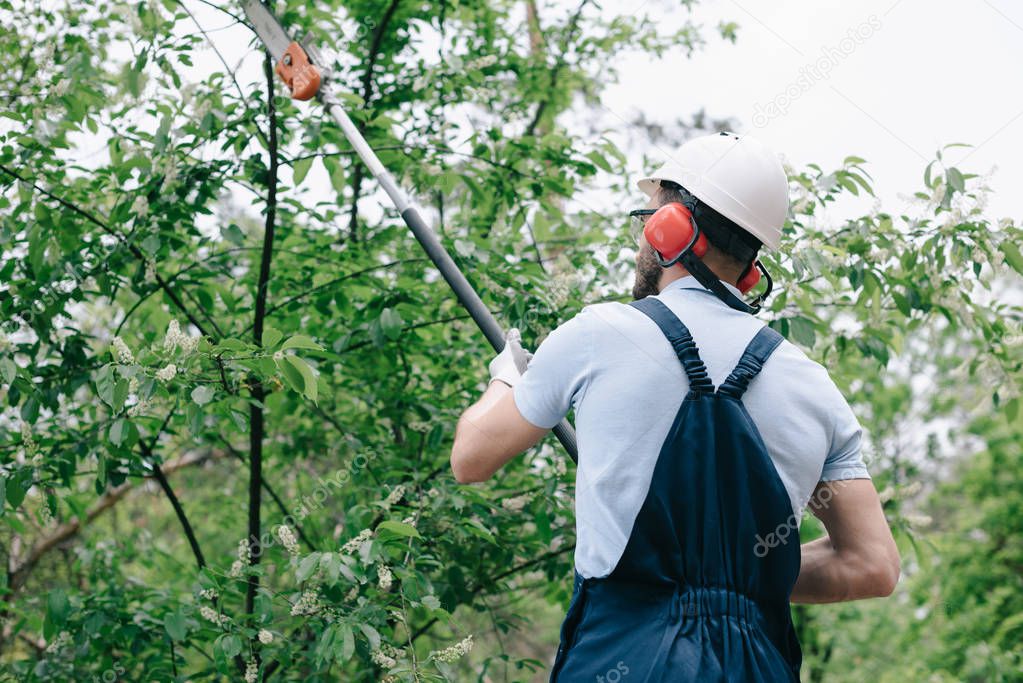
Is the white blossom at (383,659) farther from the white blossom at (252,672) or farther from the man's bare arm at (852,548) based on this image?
the man's bare arm at (852,548)

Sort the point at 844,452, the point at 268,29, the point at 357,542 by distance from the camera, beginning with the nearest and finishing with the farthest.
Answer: the point at 844,452 → the point at 357,542 → the point at 268,29

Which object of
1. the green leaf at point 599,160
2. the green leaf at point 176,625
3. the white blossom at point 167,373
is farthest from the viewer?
the green leaf at point 599,160

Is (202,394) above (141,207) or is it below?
below

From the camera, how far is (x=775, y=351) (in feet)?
6.07

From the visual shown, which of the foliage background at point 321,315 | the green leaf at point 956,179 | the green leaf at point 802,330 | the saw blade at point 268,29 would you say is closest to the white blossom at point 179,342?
the foliage background at point 321,315

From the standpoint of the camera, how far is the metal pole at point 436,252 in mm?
2580

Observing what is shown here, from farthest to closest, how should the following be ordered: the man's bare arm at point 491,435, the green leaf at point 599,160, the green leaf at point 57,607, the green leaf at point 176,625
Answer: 1. the green leaf at point 599,160
2. the green leaf at point 57,607
3. the green leaf at point 176,625
4. the man's bare arm at point 491,435

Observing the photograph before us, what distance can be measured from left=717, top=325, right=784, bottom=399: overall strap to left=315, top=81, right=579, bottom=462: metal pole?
0.61 m

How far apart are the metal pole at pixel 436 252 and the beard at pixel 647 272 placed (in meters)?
0.42

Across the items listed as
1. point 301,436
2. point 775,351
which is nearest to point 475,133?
point 301,436

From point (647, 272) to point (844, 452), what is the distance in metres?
0.54

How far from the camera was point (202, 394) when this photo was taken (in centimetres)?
246

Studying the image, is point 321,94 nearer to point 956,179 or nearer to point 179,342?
point 179,342

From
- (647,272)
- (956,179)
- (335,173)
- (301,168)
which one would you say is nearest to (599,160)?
(335,173)
